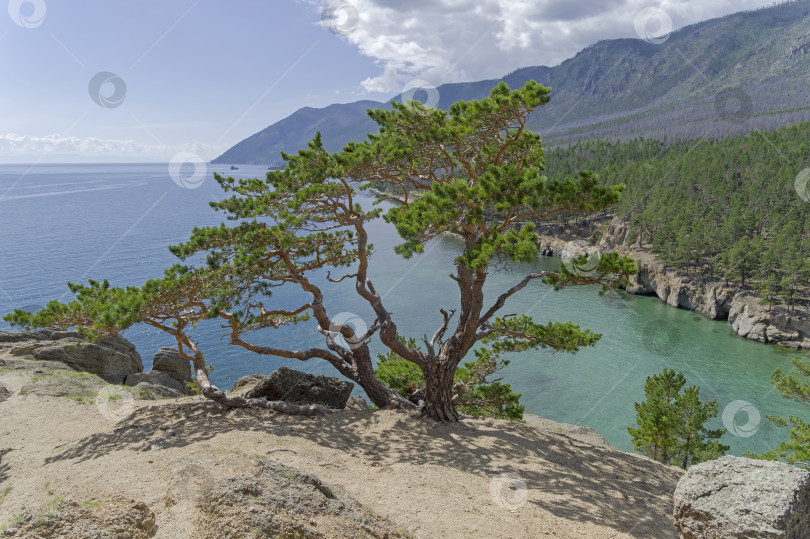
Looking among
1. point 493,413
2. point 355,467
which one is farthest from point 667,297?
point 355,467

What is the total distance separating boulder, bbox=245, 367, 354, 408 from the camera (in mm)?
12070

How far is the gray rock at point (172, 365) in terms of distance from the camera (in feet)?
70.6

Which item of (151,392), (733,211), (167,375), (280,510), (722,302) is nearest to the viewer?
(280,510)

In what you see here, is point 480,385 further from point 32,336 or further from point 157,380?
→ point 32,336

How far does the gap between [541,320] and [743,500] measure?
131 ft

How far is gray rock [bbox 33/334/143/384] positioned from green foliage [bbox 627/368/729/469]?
23815 millimetres

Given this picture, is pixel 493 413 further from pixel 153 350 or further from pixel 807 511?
pixel 153 350

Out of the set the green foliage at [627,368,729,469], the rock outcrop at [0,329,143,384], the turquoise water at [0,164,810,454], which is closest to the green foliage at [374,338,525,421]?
the green foliage at [627,368,729,469]

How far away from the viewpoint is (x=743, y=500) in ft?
17.9

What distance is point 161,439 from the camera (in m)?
9.05

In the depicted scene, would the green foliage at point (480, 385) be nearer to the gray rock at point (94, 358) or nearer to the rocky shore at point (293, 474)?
the rocky shore at point (293, 474)

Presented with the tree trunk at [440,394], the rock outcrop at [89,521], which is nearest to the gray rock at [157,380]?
the tree trunk at [440,394]

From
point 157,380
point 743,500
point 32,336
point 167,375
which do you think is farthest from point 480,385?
point 32,336

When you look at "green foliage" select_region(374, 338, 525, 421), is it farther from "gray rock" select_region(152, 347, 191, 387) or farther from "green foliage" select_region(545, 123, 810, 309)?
"green foliage" select_region(545, 123, 810, 309)
